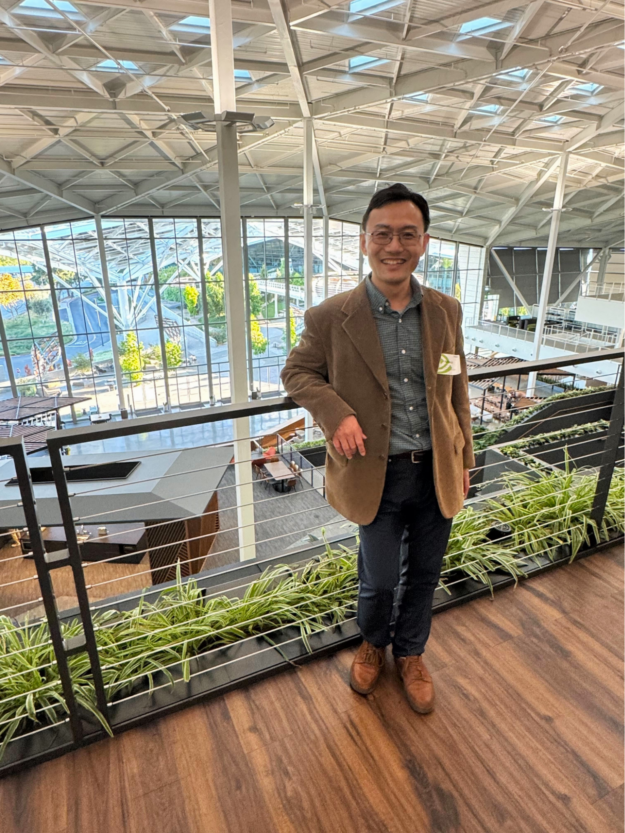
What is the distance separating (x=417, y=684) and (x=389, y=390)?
102cm

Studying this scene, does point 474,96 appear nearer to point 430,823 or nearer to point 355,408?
point 355,408

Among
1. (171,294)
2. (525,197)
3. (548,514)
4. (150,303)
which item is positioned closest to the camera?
(548,514)

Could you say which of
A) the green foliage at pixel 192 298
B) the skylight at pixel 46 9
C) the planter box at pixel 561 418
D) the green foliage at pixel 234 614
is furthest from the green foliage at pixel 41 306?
the green foliage at pixel 234 614

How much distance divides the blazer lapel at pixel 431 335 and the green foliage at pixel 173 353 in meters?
17.6

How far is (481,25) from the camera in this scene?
7180 mm

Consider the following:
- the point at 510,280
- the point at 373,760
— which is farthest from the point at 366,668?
the point at 510,280

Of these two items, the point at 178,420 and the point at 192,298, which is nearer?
the point at 178,420

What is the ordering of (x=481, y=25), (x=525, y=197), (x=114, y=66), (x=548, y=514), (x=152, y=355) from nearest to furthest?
(x=548, y=514)
(x=481, y=25)
(x=114, y=66)
(x=152, y=355)
(x=525, y=197)

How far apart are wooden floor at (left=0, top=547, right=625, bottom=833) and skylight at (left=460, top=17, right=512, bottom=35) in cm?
826

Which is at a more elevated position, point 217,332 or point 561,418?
point 217,332

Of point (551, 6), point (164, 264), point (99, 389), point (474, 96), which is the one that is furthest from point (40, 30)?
point (99, 389)

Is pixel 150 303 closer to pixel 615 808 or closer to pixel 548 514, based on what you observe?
pixel 548 514

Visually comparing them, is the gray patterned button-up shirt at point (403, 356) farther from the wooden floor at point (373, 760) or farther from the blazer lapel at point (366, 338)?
the wooden floor at point (373, 760)

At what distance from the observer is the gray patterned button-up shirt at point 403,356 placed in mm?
1430
